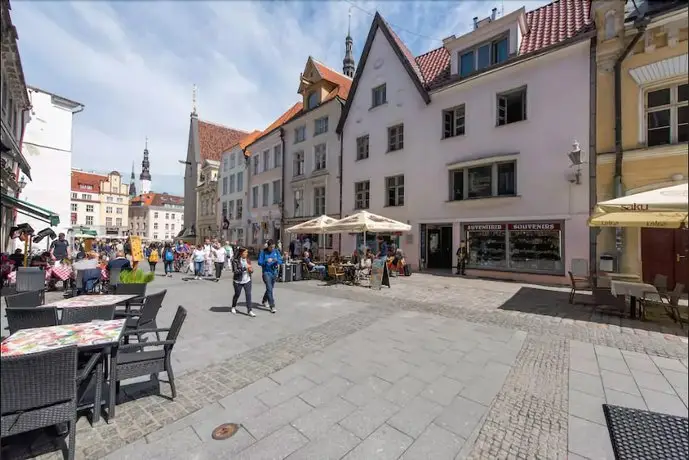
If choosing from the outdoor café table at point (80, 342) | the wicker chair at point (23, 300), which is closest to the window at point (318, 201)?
the wicker chair at point (23, 300)

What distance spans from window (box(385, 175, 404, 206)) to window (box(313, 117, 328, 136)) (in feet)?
24.8

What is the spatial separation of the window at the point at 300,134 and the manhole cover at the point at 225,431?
24292mm

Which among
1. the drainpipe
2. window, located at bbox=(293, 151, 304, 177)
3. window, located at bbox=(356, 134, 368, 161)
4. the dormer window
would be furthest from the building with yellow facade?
window, located at bbox=(293, 151, 304, 177)

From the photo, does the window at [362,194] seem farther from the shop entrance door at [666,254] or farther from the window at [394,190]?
the shop entrance door at [666,254]

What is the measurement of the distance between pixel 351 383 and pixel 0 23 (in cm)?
441

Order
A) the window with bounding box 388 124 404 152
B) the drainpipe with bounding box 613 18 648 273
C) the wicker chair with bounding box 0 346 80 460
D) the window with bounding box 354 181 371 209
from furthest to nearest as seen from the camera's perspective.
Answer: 1. the window with bounding box 354 181 371 209
2. the window with bounding box 388 124 404 152
3. the wicker chair with bounding box 0 346 80 460
4. the drainpipe with bounding box 613 18 648 273

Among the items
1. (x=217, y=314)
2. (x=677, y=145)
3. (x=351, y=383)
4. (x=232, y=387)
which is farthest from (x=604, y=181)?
(x=217, y=314)

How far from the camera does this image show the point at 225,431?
3.25 m

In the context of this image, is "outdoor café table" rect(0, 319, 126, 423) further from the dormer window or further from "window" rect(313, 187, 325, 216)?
"window" rect(313, 187, 325, 216)

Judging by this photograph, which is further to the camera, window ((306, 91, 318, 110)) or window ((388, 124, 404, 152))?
window ((306, 91, 318, 110))

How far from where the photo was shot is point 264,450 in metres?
2.99

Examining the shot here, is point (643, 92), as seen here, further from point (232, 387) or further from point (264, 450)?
point (232, 387)

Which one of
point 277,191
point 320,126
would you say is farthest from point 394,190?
point 277,191

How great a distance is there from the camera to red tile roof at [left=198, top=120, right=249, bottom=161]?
45688 millimetres
